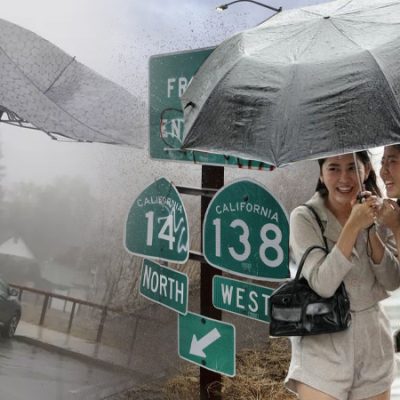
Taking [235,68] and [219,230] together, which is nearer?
[235,68]

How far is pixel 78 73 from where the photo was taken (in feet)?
11.6

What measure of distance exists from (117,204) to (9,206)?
24.8 inches

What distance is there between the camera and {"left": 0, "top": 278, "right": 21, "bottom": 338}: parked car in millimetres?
3479

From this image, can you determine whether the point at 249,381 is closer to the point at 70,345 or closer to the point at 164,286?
the point at 164,286

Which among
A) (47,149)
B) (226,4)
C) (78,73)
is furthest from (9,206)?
(226,4)

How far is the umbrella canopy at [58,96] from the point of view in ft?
10.3

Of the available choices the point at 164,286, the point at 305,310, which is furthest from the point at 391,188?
the point at 164,286

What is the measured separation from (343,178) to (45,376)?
233cm

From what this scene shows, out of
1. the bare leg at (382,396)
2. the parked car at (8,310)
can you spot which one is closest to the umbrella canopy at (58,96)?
the parked car at (8,310)

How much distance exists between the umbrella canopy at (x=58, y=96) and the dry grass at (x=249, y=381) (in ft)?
5.34

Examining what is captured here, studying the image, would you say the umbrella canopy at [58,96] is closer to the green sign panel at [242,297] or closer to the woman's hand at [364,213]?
the green sign panel at [242,297]

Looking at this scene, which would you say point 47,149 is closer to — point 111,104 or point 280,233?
point 111,104

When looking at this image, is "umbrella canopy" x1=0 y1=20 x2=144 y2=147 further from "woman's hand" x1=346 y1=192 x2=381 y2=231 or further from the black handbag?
"woman's hand" x1=346 y1=192 x2=381 y2=231

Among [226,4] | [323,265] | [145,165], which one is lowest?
[323,265]
